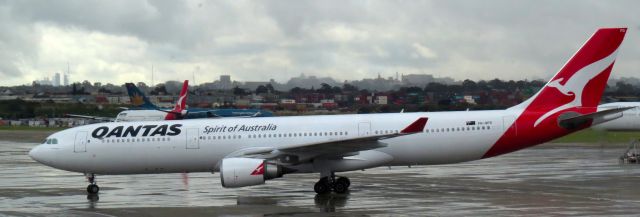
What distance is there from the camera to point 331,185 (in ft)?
91.4

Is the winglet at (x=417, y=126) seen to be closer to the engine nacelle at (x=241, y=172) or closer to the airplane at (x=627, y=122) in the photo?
the engine nacelle at (x=241, y=172)

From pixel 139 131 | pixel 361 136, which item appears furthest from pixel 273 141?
pixel 139 131

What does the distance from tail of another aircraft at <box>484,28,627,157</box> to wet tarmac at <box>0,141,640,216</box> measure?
1.64m

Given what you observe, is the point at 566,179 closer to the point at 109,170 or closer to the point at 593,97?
the point at 593,97

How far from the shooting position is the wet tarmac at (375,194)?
2319 cm

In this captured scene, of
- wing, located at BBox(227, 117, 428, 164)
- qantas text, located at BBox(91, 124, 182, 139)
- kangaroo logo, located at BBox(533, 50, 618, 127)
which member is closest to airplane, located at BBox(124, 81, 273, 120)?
qantas text, located at BBox(91, 124, 182, 139)

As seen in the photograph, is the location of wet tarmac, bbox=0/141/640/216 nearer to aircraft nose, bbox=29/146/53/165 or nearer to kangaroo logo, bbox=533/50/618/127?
aircraft nose, bbox=29/146/53/165

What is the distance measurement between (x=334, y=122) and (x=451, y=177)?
636cm

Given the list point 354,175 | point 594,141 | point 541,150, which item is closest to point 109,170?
point 354,175

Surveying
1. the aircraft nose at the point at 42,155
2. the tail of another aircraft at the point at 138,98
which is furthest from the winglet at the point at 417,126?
the tail of another aircraft at the point at 138,98

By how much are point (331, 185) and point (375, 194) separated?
1441 millimetres

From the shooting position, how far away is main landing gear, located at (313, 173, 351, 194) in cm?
2764

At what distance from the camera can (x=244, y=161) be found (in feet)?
85.7

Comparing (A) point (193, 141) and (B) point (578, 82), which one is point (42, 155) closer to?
(A) point (193, 141)
